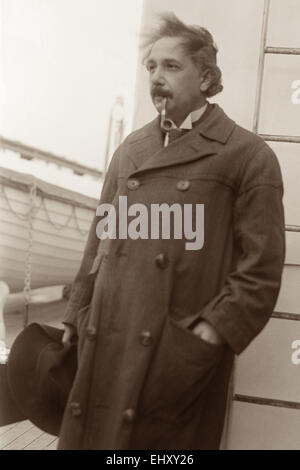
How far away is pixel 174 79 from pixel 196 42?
12 centimetres

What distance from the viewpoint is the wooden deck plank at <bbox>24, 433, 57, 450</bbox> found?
2139 mm

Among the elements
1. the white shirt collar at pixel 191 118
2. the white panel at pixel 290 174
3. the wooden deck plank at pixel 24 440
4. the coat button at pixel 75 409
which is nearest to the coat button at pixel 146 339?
the coat button at pixel 75 409

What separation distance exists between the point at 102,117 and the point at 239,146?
2.24 feet

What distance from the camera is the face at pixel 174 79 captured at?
1.47 metres

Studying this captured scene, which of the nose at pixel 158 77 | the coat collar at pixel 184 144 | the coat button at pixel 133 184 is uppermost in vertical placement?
the nose at pixel 158 77

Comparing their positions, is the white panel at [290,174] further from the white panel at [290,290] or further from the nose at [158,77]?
the nose at [158,77]

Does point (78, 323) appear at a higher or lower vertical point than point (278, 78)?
lower

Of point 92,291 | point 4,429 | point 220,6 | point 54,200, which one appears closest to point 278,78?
point 220,6

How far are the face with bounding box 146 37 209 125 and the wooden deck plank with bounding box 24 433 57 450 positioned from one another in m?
1.32

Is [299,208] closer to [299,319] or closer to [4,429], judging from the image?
[299,319]

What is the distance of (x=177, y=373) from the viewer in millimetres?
1348

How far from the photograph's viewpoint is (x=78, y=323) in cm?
150

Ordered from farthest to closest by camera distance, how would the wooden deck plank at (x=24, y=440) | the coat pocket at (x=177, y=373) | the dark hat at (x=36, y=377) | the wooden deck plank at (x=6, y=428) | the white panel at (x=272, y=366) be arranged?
the wooden deck plank at (x=6, y=428), the wooden deck plank at (x=24, y=440), the white panel at (x=272, y=366), the dark hat at (x=36, y=377), the coat pocket at (x=177, y=373)

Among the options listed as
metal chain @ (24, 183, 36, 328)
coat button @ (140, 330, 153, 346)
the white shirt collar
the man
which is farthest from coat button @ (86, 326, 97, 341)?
metal chain @ (24, 183, 36, 328)
